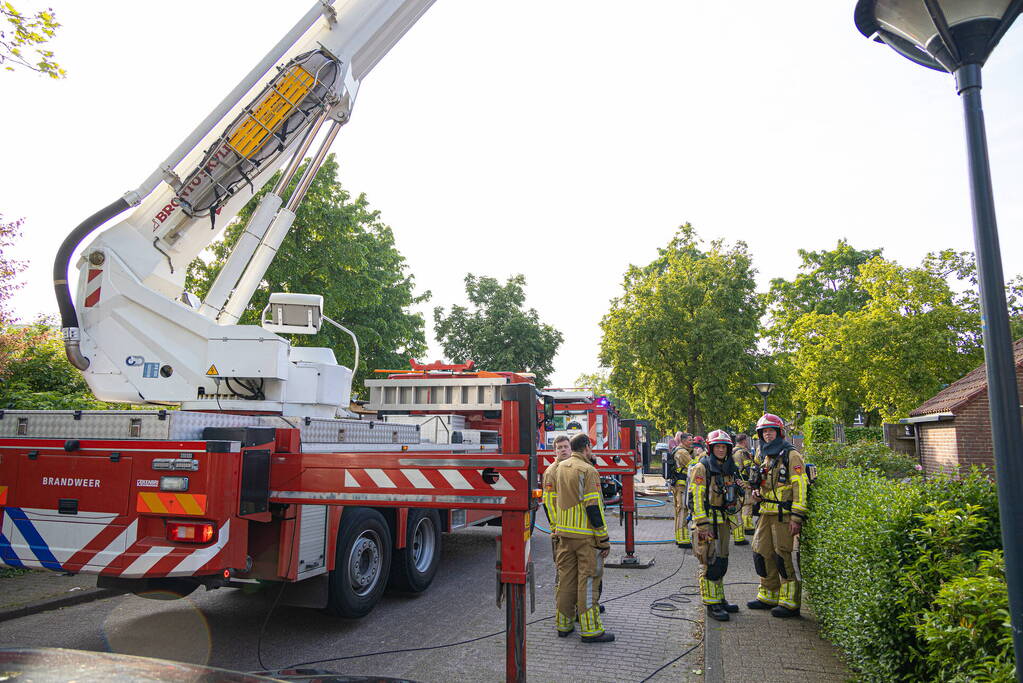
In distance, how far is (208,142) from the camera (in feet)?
21.3

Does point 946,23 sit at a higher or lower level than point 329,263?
lower

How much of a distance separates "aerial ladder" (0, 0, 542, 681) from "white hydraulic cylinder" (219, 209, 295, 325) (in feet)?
0.06

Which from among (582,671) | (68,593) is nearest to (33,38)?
(68,593)

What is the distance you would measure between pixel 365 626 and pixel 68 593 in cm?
343

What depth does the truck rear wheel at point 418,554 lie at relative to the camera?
6863 millimetres

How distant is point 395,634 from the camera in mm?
5770

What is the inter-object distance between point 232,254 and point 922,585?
651cm

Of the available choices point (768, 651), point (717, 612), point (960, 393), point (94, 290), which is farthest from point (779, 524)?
point (960, 393)

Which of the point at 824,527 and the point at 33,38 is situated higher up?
the point at 33,38

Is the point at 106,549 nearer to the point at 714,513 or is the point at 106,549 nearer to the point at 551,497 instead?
the point at 551,497

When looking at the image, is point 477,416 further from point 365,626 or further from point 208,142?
point 208,142

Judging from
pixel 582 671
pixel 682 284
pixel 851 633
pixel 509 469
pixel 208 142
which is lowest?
pixel 582 671

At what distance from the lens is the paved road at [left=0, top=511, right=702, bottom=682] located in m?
4.98

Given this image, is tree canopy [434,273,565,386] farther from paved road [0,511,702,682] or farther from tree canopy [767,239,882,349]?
paved road [0,511,702,682]
